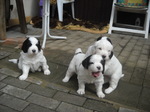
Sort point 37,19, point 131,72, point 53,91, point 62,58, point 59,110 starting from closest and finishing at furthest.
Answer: point 59,110
point 53,91
point 131,72
point 62,58
point 37,19

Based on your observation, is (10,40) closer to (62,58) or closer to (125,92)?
(62,58)

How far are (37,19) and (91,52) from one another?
4439 millimetres

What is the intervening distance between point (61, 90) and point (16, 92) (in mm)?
578

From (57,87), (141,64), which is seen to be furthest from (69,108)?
(141,64)

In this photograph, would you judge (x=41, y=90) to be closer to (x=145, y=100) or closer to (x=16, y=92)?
(x=16, y=92)

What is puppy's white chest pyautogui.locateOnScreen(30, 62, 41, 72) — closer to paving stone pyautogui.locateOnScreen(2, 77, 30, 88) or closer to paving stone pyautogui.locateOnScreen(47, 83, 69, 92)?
paving stone pyautogui.locateOnScreen(2, 77, 30, 88)

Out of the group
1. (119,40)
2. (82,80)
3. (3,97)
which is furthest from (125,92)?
(119,40)

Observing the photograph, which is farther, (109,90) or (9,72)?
(9,72)

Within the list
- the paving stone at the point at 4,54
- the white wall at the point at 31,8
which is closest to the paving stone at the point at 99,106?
the paving stone at the point at 4,54

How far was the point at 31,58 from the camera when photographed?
3012 millimetres

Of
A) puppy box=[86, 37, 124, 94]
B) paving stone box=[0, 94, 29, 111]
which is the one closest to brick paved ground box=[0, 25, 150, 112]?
paving stone box=[0, 94, 29, 111]

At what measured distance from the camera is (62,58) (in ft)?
12.6

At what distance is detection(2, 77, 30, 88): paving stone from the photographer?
281 cm

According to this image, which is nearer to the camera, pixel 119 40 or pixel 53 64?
pixel 53 64
